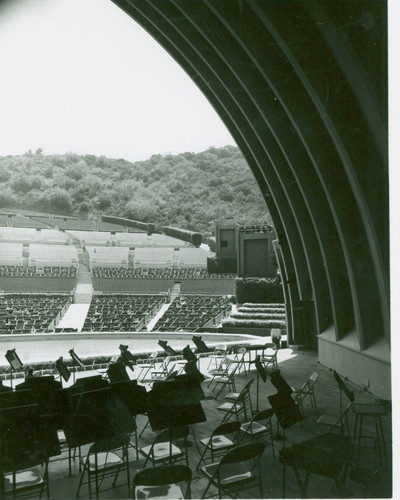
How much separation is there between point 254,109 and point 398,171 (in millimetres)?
11195

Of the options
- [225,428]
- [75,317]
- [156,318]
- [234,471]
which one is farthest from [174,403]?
[75,317]

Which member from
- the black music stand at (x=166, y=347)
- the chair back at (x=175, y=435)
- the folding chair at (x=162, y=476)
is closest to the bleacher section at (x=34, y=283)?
the black music stand at (x=166, y=347)

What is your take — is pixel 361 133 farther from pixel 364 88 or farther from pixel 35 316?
pixel 35 316

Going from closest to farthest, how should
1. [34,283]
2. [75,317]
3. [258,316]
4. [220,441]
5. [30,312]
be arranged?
[220,441]
[258,316]
[30,312]
[75,317]
[34,283]

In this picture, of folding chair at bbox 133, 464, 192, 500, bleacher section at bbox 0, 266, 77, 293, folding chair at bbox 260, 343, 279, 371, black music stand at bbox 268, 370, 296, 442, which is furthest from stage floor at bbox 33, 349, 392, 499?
bleacher section at bbox 0, 266, 77, 293

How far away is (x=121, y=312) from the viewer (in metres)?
33.2

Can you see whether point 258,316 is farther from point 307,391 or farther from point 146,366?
point 307,391

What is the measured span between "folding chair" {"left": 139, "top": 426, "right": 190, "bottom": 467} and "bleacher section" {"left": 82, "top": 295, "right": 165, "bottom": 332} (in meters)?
22.3

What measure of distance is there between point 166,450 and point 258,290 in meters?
28.9

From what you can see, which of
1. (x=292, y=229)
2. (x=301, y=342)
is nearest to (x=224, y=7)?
(x=292, y=229)

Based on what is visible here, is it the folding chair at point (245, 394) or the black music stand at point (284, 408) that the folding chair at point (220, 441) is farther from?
the folding chair at point (245, 394)

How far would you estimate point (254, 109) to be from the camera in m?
15.7

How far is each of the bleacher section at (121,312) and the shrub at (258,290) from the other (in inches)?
270

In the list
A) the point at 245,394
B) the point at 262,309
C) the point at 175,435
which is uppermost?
the point at 245,394
